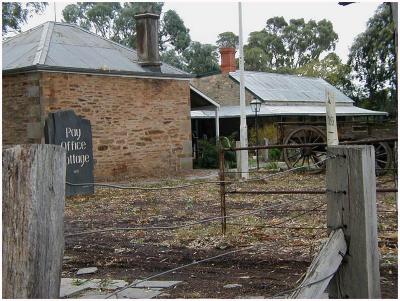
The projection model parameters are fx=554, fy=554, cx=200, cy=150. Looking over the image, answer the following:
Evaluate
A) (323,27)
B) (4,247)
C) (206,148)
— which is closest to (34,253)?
(4,247)

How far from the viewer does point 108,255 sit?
240 inches

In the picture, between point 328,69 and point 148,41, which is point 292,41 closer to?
point 328,69

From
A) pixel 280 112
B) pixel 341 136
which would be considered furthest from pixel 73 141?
pixel 280 112

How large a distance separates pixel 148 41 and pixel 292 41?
37.8 m

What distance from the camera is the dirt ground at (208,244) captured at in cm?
464

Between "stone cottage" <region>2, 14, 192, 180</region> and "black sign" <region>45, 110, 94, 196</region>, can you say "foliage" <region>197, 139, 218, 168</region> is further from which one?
"black sign" <region>45, 110, 94, 196</region>

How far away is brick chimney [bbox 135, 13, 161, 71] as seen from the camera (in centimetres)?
1769

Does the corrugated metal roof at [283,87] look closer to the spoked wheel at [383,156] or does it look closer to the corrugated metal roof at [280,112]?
the corrugated metal roof at [280,112]

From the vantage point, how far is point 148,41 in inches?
707

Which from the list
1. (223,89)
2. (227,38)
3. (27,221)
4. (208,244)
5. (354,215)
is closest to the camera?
(27,221)

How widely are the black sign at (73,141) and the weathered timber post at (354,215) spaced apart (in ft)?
30.5

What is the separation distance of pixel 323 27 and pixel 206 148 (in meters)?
36.2

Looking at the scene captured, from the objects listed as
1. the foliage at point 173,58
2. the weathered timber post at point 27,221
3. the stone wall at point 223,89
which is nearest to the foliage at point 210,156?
the stone wall at point 223,89

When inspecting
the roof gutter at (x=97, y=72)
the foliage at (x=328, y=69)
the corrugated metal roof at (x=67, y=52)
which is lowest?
the roof gutter at (x=97, y=72)
